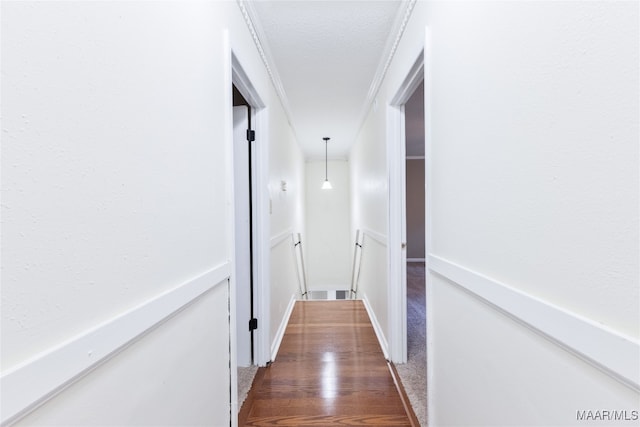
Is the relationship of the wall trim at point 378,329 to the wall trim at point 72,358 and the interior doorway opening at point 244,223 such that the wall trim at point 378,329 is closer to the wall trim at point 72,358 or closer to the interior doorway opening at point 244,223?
the interior doorway opening at point 244,223

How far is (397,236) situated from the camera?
249 centimetres

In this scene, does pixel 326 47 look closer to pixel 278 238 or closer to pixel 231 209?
pixel 231 209

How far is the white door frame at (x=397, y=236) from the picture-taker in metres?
2.45

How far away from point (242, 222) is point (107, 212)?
1717mm

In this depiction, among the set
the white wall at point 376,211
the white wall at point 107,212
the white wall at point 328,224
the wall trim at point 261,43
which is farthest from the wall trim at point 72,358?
the white wall at point 328,224

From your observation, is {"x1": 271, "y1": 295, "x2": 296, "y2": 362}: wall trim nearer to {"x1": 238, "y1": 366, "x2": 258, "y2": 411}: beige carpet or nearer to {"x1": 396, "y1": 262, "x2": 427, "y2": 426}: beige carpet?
{"x1": 238, "y1": 366, "x2": 258, "y2": 411}: beige carpet

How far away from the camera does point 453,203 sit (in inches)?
50.3

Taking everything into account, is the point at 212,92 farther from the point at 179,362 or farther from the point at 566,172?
the point at 566,172

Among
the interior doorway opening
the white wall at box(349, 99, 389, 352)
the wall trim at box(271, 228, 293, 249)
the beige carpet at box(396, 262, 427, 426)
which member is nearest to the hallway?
the beige carpet at box(396, 262, 427, 426)

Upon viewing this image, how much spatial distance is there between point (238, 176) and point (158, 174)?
151 cm

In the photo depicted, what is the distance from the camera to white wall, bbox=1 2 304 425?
0.53m

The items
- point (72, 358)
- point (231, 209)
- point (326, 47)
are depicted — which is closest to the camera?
point (72, 358)

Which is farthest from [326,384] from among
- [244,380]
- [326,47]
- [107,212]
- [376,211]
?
[326,47]

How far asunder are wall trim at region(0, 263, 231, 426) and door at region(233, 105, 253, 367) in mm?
1469
